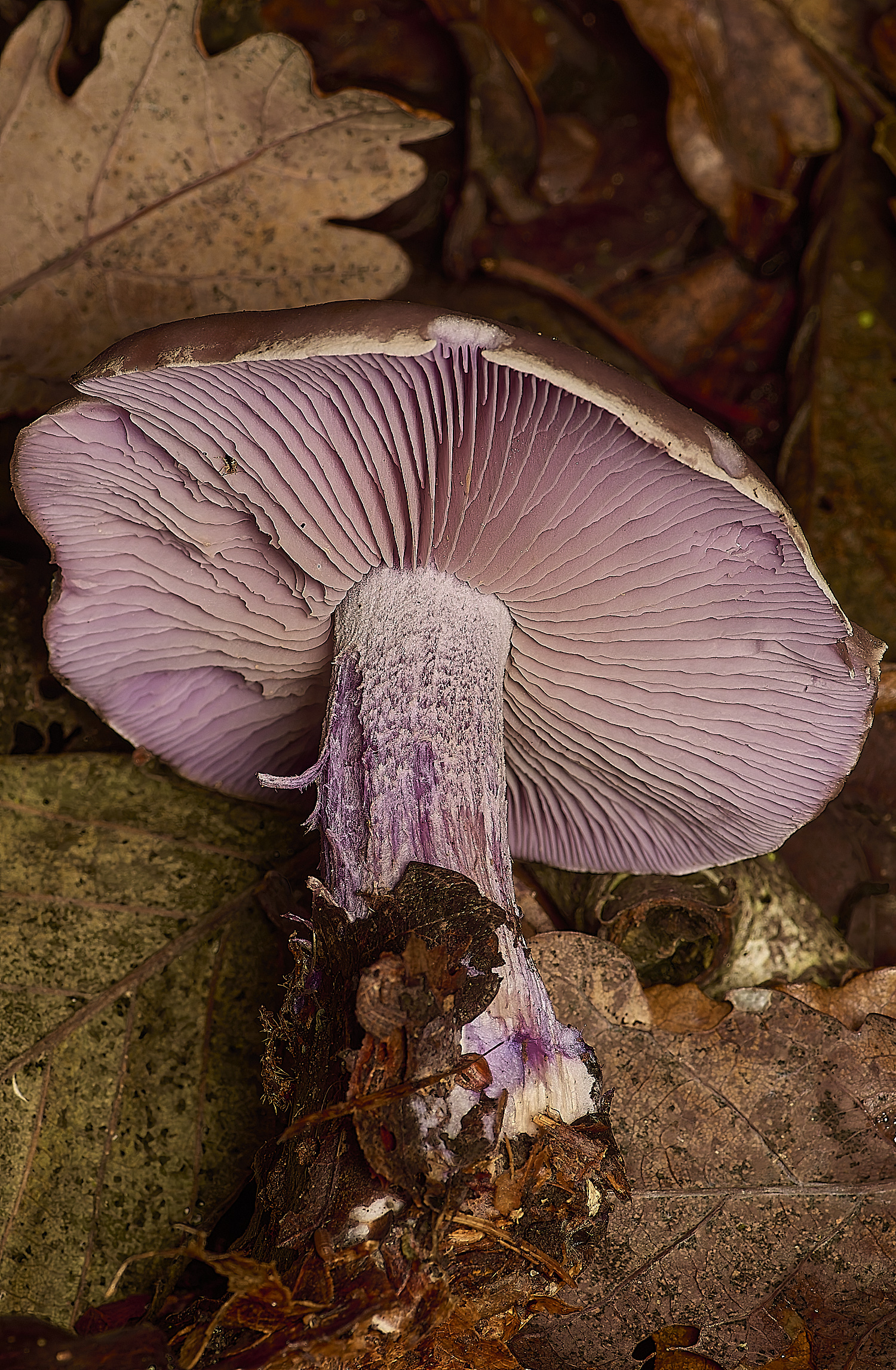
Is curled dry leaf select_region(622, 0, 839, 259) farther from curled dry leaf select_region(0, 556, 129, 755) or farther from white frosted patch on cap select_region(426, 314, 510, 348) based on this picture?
curled dry leaf select_region(0, 556, 129, 755)

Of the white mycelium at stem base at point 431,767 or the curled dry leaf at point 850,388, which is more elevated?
the curled dry leaf at point 850,388

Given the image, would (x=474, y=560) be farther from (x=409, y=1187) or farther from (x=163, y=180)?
(x=163, y=180)

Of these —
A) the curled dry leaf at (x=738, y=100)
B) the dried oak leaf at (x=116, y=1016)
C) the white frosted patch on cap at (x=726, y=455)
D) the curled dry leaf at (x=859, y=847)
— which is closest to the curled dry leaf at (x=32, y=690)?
the dried oak leaf at (x=116, y=1016)

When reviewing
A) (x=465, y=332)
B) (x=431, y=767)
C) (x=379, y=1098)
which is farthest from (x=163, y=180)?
(x=379, y=1098)

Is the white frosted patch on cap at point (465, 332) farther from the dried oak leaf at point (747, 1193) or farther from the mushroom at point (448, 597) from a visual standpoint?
the dried oak leaf at point (747, 1193)

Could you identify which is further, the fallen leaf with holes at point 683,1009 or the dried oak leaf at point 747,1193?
the fallen leaf with holes at point 683,1009

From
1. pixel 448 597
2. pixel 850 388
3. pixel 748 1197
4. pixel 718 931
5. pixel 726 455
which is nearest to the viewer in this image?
pixel 726 455

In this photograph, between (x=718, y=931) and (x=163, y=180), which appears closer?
(x=718, y=931)
